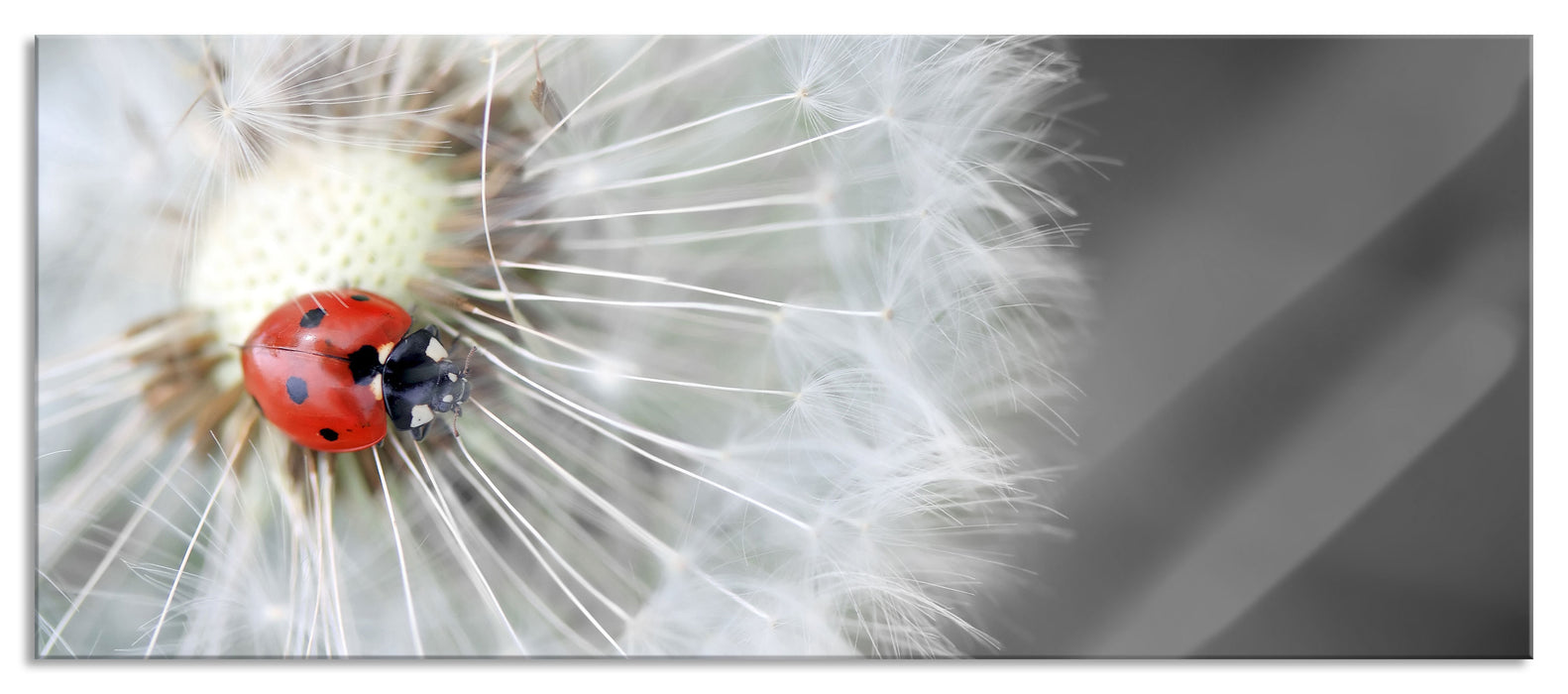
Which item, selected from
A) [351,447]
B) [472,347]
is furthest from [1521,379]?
[351,447]

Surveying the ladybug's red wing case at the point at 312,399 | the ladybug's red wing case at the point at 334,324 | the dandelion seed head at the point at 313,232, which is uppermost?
the dandelion seed head at the point at 313,232

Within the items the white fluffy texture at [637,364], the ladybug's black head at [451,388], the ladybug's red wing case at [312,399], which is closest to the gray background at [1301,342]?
the white fluffy texture at [637,364]

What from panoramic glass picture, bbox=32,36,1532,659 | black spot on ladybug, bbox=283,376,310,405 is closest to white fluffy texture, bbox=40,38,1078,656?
panoramic glass picture, bbox=32,36,1532,659

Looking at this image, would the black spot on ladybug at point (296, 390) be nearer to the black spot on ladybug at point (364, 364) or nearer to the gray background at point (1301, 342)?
the black spot on ladybug at point (364, 364)

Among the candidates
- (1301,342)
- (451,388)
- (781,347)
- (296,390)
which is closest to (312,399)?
(296,390)

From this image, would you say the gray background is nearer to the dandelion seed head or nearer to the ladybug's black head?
the ladybug's black head
